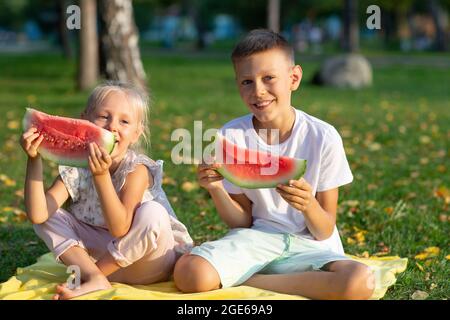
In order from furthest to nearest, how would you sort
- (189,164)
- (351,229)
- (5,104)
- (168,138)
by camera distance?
(5,104) < (168,138) < (189,164) < (351,229)

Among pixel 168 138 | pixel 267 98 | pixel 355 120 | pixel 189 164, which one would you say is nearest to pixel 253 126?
pixel 267 98

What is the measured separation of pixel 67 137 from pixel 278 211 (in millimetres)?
1186

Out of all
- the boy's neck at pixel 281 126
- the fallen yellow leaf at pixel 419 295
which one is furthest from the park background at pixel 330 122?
the boy's neck at pixel 281 126

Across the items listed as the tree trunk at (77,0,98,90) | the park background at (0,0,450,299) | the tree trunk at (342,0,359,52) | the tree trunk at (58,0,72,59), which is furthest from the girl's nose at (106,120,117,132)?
the tree trunk at (58,0,72,59)

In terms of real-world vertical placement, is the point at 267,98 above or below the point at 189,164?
above

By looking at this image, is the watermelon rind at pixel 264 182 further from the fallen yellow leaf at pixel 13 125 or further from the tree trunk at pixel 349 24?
the tree trunk at pixel 349 24

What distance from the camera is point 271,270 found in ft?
13.5

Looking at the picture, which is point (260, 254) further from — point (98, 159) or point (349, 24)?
point (349, 24)

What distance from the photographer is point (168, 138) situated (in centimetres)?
979

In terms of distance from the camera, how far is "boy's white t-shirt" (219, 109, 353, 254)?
4098 mm

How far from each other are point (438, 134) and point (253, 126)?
6.68 meters

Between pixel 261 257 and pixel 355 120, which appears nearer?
pixel 261 257

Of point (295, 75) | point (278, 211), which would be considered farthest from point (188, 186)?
point (295, 75)
